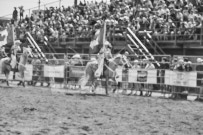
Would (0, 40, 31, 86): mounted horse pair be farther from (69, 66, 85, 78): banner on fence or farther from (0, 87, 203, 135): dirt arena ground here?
(0, 87, 203, 135): dirt arena ground

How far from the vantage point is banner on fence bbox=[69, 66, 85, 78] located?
779 inches

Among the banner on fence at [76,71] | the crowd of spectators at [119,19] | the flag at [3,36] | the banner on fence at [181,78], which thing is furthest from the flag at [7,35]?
the banner on fence at [181,78]

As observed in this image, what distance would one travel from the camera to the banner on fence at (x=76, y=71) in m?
19.8

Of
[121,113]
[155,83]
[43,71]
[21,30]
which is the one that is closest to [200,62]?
[155,83]

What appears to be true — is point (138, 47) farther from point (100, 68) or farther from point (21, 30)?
point (21, 30)

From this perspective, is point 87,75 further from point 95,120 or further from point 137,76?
point 95,120

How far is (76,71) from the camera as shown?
2000 centimetres

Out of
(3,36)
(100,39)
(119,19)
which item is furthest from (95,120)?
(3,36)

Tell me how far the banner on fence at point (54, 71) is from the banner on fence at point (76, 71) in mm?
571

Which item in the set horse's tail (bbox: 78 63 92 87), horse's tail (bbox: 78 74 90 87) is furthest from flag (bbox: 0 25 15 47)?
horse's tail (bbox: 78 63 92 87)

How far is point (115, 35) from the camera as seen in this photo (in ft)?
84.4

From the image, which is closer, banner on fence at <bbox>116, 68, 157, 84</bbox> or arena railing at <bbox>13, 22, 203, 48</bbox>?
banner on fence at <bbox>116, 68, 157, 84</bbox>

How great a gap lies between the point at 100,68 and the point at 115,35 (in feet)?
28.1

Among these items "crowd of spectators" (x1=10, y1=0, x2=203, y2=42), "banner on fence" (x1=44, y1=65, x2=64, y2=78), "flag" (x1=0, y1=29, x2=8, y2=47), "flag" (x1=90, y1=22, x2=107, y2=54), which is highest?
"crowd of spectators" (x1=10, y1=0, x2=203, y2=42)
